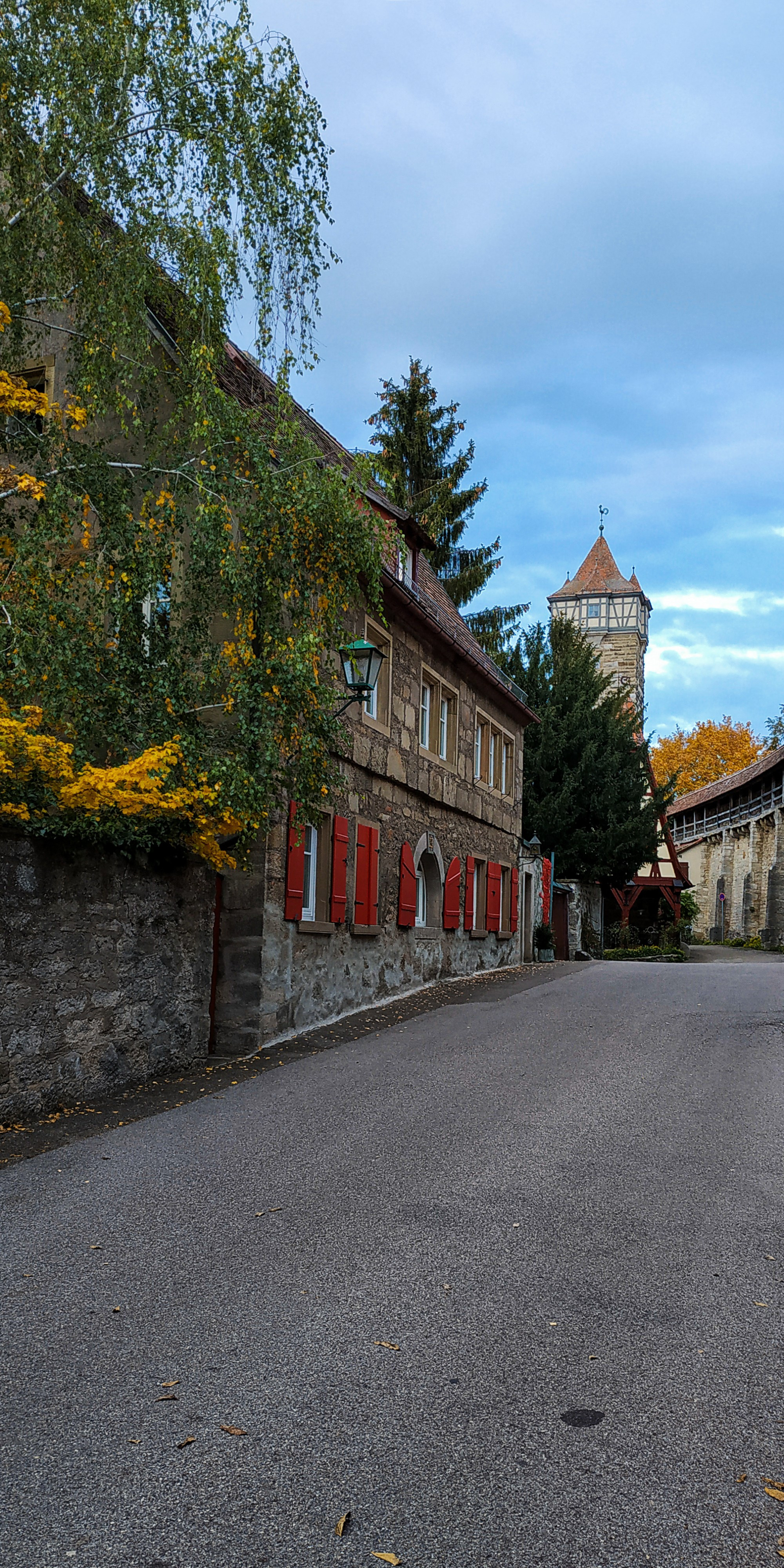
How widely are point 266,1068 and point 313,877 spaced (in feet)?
9.30

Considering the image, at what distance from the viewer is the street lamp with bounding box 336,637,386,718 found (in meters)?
10.6

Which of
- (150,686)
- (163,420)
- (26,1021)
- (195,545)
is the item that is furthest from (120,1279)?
(163,420)

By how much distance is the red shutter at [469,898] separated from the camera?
60.8 feet

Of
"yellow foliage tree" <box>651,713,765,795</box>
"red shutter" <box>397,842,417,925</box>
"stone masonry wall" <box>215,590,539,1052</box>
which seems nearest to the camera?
"stone masonry wall" <box>215,590,539,1052</box>

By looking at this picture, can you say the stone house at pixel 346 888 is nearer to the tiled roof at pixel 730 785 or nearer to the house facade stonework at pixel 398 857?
the house facade stonework at pixel 398 857

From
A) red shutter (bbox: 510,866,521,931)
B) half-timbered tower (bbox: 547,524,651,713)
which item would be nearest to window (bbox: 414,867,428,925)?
red shutter (bbox: 510,866,521,931)

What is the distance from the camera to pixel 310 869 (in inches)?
478

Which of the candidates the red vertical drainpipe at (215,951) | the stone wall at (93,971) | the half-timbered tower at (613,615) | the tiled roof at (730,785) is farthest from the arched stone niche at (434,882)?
the half-timbered tower at (613,615)

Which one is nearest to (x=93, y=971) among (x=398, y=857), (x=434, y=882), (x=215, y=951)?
(x=215, y=951)

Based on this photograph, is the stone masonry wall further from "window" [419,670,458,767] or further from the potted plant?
the potted plant

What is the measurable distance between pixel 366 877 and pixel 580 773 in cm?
1611

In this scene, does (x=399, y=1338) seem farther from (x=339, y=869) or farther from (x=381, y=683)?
(x=381, y=683)

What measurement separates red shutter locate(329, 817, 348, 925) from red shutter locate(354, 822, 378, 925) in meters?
0.42

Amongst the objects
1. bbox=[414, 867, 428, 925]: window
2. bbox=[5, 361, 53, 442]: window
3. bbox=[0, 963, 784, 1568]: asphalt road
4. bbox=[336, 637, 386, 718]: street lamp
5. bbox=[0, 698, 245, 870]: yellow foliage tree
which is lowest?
bbox=[0, 963, 784, 1568]: asphalt road
